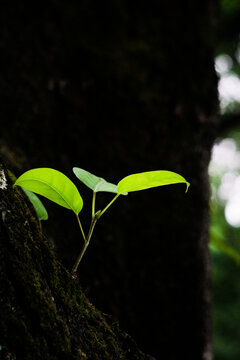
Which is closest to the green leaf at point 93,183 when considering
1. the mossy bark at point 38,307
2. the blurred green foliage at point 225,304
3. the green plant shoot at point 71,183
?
the green plant shoot at point 71,183

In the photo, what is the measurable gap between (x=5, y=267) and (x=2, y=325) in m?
0.08

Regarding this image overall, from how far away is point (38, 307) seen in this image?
51 centimetres

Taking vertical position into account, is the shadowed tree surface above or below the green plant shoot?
above

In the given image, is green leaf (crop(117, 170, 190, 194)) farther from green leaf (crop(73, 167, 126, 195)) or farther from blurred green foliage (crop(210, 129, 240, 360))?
blurred green foliage (crop(210, 129, 240, 360))

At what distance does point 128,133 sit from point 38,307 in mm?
1367

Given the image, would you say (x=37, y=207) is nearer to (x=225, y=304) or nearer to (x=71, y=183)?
(x=71, y=183)

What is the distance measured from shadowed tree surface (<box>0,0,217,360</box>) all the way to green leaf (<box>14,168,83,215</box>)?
0.88 metres

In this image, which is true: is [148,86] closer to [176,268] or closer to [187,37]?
[187,37]

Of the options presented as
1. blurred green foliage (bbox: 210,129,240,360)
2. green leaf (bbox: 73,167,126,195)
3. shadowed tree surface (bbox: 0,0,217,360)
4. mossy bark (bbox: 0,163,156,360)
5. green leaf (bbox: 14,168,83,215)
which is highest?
blurred green foliage (bbox: 210,129,240,360)

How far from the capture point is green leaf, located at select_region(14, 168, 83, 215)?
60 centimetres

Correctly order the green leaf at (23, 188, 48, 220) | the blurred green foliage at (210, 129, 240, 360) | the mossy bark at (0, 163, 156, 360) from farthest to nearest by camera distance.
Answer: the blurred green foliage at (210, 129, 240, 360) → the green leaf at (23, 188, 48, 220) → the mossy bark at (0, 163, 156, 360)

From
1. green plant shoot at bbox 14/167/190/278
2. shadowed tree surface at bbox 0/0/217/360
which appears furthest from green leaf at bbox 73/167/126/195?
shadowed tree surface at bbox 0/0/217/360

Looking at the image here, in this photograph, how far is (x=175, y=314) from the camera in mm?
1658

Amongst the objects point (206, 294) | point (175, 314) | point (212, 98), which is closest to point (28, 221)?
point (175, 314)
